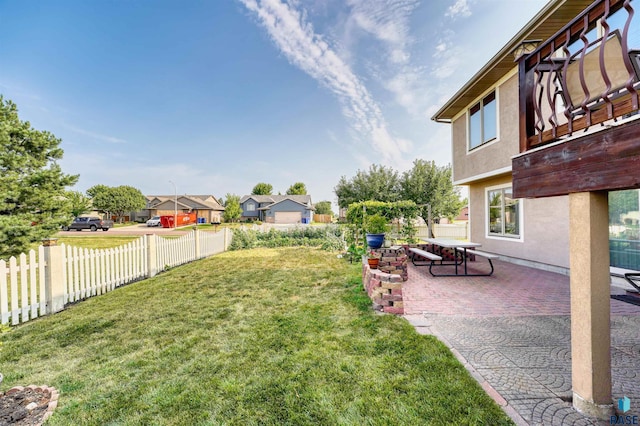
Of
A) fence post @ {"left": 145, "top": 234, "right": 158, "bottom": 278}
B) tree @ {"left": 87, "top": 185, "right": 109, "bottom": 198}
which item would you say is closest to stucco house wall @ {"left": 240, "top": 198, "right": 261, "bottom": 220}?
tree @ {"left": 87, "top": 185, "right": 109, "bottom": 198}

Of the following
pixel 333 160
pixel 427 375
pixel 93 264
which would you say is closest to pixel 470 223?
pixel 427 375

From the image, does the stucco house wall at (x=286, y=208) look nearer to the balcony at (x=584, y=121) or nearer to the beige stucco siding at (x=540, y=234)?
the beige stucco siding at (x=540, y=234)

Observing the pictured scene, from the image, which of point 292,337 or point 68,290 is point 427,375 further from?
point 68,290

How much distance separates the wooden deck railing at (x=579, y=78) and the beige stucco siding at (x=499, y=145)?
480cm

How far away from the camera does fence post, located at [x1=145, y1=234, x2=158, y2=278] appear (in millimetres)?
6852

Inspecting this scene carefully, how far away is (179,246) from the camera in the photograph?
8516 millimetres

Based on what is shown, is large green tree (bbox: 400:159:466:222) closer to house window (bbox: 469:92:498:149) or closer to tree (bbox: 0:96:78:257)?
house window (bbox: 469:92:498:149)

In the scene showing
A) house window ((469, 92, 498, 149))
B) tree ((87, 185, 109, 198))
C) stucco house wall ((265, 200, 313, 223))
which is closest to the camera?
house window ((469, 92, 498, 149))

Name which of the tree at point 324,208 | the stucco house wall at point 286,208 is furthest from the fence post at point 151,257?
the tree at point 324,208

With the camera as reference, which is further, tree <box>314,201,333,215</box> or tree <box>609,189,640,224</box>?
tree <box>314,201,333,215</box>

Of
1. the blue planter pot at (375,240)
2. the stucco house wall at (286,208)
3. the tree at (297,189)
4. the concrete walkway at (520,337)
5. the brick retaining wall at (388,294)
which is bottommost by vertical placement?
the concrete walkway at (520,337)

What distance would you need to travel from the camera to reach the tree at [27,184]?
18.3 ft

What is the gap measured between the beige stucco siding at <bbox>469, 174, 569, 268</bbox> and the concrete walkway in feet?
3.40

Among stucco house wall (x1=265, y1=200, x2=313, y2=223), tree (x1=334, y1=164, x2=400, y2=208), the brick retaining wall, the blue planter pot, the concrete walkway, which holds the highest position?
tree (x1=334, y1=164, x2=400, y2=208)
